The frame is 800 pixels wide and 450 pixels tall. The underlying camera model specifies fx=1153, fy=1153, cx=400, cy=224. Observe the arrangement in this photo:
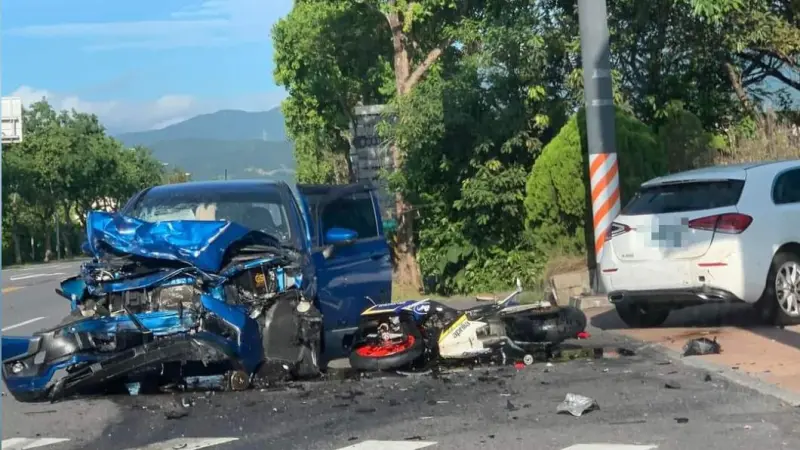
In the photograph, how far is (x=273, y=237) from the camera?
10258 mm

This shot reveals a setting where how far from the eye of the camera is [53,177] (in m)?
68.1

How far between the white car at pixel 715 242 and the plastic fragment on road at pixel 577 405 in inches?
148

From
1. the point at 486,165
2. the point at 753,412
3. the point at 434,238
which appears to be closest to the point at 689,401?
the point at 753,412

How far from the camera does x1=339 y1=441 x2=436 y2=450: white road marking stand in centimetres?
707

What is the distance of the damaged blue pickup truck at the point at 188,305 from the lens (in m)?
9.20

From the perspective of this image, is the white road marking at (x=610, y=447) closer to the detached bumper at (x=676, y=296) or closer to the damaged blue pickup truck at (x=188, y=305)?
the damaged blue pickup truck at (x=188, y=305)

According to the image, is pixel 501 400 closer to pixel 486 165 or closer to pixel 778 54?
pixel 486 165

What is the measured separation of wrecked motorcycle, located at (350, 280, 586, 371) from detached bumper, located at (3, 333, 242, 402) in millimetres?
1431

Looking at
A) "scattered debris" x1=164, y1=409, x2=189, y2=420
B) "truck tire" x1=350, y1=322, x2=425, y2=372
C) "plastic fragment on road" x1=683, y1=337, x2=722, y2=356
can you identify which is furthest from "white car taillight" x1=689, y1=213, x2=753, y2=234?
"scattered debris" x1=164, y1=409, x2=189, y2=420

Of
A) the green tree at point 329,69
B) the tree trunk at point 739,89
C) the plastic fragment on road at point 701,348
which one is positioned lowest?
the plastic fragment on road at point 701,348

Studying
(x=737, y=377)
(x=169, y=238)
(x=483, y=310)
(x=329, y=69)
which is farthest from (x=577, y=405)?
(x=329, y=69)

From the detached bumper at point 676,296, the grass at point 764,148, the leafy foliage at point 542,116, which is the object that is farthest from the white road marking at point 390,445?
the grass at point 764,148

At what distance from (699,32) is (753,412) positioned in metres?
13.0

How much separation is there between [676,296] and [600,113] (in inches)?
159
